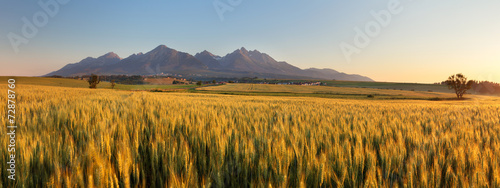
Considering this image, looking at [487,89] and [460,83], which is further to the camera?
[487,89]

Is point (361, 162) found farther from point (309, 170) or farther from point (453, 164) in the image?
point (453, 164)

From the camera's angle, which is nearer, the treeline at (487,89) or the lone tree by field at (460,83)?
the lone tree by field at (460,83)

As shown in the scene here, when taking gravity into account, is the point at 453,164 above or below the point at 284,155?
below

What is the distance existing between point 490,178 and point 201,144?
2.30 meters

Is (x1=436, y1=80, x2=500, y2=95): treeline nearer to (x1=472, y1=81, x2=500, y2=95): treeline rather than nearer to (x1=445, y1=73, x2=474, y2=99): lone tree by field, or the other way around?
(x1=472, y1=81, x2=500, y2=95): treeline

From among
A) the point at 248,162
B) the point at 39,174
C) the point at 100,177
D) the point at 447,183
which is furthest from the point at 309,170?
the point at 39,174

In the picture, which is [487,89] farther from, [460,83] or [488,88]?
[460,83]

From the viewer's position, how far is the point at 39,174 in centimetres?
133

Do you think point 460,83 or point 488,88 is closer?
point 460,83

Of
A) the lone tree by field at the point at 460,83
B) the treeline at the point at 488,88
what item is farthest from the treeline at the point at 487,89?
the lone tree by field at the point at 460,83

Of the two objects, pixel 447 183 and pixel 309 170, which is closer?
pixel 309 170

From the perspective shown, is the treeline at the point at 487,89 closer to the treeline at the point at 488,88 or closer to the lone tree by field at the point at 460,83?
the treeline at the point at 488,88

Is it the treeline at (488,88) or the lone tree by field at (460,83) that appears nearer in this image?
the lone tree by field at (460,83)

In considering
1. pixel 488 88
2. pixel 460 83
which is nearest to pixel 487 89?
pixel 488 88
